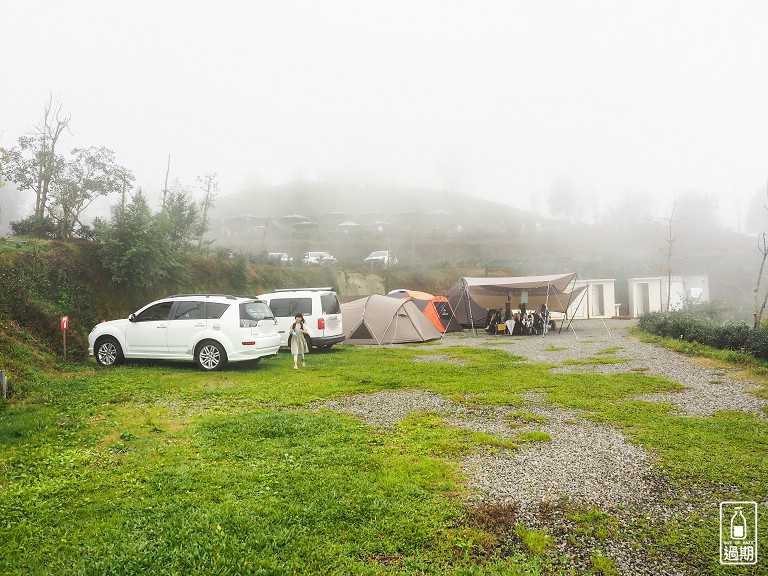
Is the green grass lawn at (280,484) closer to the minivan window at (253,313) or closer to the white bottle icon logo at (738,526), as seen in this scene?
the white bottle icon logo at (738,526)

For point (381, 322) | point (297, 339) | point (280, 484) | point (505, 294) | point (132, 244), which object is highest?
point (132, 244)

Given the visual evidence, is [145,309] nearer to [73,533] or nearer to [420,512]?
[73,533]

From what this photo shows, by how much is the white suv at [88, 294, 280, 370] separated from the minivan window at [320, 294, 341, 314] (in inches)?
131

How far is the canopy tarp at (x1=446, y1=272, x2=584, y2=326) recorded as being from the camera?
21612 mm

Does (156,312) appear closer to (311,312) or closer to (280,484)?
(311,312)

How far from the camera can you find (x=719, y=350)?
13812mm

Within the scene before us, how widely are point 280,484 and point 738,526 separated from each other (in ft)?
12.4

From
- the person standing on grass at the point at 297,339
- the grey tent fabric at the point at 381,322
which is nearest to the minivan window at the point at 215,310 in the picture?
the person standing on grass at the point at 297,339

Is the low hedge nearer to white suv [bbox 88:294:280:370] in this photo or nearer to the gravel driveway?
the gravel driveway

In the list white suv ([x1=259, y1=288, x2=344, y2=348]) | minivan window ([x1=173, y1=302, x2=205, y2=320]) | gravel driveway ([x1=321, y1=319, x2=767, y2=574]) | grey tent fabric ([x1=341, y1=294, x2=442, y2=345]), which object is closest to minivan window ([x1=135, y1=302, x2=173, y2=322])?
minivan window ([x1=173, y1=302, x2=205, y2=320])

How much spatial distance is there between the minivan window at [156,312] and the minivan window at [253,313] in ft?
5.94

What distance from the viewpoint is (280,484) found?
14.6 feet

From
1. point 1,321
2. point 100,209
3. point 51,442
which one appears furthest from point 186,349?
point 100,209

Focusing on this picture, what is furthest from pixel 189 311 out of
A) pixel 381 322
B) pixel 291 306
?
pixel 381 322
